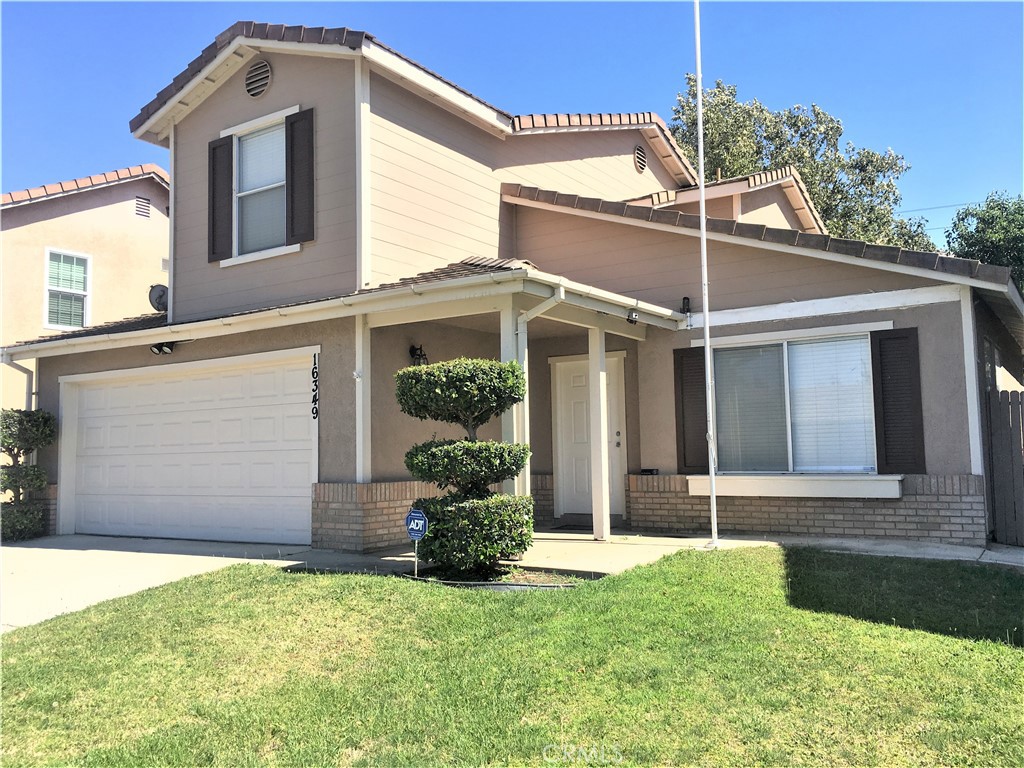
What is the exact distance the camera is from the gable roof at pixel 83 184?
1298 centimetres

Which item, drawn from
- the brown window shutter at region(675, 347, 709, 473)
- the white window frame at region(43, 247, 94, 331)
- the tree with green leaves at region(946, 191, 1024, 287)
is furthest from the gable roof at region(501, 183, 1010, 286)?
the tree with green leaves at region(946, 191, 1024, 287)

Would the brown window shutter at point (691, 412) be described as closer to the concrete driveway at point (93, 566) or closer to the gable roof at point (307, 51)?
the gable roof at point (307, 51)

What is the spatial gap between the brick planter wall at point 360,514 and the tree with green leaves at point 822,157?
1768 centimetres

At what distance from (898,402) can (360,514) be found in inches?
251

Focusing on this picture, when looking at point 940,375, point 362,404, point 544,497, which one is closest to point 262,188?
point 362,404

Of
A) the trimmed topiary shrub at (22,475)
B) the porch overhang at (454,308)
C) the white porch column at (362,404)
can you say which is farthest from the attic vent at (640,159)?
the trimmed topiary shrub at (22,475)

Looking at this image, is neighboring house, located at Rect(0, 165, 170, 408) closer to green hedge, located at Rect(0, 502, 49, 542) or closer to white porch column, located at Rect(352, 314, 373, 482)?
green hedge, located at Rect(0, 502, 49, 542)

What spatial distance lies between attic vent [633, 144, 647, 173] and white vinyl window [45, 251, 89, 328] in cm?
1067

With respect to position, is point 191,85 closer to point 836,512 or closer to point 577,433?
point 577,433

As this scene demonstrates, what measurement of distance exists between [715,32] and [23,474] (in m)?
11.9

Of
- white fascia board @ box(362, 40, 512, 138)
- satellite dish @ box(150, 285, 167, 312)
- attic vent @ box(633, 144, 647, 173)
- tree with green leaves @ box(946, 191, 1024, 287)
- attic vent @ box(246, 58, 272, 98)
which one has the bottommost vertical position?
satellite dish @ box(150, 285, 167, 312)

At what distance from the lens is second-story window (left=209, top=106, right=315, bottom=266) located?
10039 mm

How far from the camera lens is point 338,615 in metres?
5.82

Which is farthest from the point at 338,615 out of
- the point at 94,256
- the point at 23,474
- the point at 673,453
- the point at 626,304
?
the point at 94,256
